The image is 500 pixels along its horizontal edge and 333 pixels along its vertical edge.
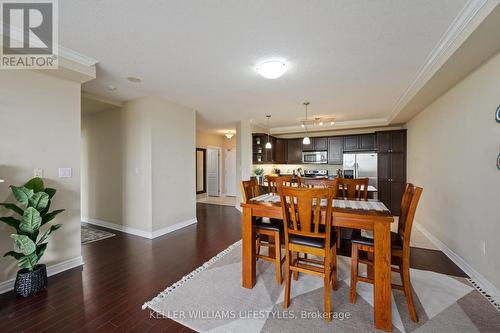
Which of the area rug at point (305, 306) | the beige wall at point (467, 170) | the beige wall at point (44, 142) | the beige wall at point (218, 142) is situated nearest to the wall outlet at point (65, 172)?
the beige wall at point (44, 142)

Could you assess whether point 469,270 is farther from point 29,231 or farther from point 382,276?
point 29,231

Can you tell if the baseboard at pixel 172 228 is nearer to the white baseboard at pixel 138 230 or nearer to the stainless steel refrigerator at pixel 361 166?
the white baseboard at pixel 138 230

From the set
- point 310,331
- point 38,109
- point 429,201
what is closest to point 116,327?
point 310,331

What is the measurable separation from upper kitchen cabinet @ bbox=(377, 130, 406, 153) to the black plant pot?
663cm

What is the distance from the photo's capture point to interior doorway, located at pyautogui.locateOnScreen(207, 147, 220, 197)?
331 inches

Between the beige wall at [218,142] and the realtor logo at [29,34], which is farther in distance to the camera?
the beige wall at [218,142]

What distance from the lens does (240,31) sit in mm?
1901

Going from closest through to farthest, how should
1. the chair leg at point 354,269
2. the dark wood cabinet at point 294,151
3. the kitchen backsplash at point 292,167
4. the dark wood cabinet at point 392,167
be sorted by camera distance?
the chair leg at point 354,269, the dark wood cabinet at point 392,167, the kitchen backsplash at point 292,167, the dark wood cabinet at point 294,151

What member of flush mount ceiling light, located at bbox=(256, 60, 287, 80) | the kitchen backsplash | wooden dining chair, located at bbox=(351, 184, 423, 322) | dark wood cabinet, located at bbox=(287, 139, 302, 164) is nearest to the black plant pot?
wooden dining chair, located at bbox=(351, 184, 423, 322)

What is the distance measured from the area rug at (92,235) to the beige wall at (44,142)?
1021mm

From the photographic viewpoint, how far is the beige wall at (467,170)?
2.13 meters

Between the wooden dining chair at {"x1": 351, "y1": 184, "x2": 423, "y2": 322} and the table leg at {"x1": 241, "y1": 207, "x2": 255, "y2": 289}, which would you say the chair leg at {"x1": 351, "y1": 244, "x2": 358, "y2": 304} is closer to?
the wooden dining chair at {"x1": 351, "y1": 184, "x2": 423, "y2": 322}

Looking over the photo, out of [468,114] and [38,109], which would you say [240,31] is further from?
[468,114]

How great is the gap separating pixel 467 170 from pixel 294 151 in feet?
14.7
